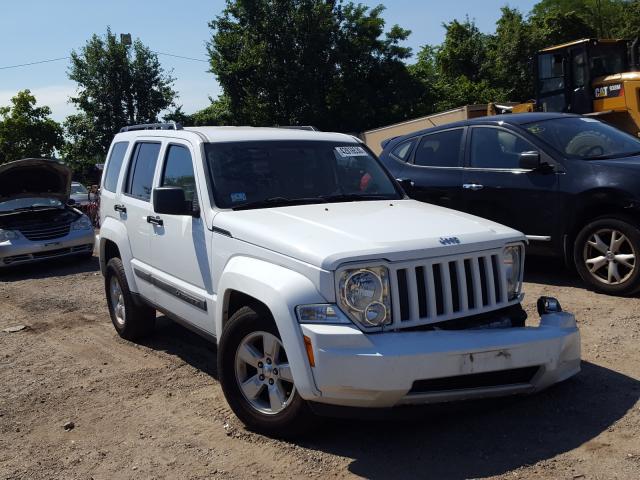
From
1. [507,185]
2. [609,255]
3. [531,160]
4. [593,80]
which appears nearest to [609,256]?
[609,255]

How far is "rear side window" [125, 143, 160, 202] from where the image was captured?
18.9 feet

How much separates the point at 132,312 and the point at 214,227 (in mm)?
2212

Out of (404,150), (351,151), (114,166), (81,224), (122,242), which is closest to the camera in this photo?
(351,151)

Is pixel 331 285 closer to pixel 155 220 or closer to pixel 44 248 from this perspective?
pixel 155 220

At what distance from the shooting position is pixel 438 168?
816 cm

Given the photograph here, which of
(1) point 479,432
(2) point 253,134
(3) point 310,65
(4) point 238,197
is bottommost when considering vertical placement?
(1) point 479,432

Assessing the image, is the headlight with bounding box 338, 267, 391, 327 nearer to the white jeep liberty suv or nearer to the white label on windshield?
the white jeep liberty suv

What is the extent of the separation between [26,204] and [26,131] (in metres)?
26.2

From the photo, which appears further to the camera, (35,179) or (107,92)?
(107,92)

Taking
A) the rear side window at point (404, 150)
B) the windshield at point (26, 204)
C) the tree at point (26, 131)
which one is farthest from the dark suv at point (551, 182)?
the tree at point (26, 131)

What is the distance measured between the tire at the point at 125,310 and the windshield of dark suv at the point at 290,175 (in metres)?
1.95

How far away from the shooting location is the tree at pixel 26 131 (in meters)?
35.4

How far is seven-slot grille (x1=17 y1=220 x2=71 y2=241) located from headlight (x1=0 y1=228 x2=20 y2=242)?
4.6 inches

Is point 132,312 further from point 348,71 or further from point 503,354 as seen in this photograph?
point 348,71
